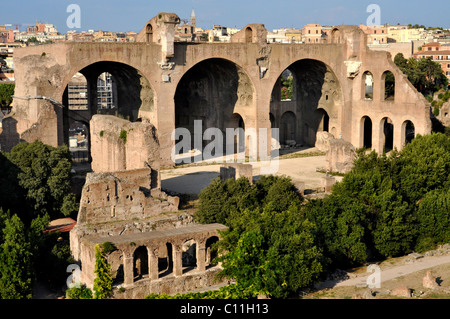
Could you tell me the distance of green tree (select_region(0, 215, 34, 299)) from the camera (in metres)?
21.0

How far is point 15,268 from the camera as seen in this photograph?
2123 cm

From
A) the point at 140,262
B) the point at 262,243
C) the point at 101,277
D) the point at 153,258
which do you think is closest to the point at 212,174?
the point at 140,262

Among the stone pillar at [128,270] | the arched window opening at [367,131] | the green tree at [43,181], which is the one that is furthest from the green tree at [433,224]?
Result: the arched window opening at [367,131]

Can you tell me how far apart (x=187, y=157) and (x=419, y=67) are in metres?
21.4

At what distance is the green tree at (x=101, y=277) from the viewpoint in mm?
21047

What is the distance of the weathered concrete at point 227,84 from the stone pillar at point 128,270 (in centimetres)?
1316

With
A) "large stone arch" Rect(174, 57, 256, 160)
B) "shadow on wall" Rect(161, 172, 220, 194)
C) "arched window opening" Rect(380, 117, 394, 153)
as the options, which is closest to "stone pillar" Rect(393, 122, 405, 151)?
"arched window opening" Rect(380, 117, 394, 153)

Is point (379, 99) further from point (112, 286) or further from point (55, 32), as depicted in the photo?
point (55, 32)

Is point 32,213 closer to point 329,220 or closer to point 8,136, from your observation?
point 8,136

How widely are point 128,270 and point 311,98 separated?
24932mm

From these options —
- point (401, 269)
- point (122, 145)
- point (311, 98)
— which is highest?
point (311, 98)

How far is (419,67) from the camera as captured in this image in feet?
169

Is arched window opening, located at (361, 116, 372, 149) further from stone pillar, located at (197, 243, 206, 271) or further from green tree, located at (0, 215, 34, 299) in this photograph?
green tree, located at (0, 215, 34, 299)
